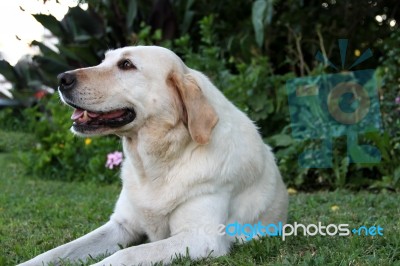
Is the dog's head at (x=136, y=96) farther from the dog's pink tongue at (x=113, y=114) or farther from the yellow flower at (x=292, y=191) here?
the yellow flower at (x=292, y=191)

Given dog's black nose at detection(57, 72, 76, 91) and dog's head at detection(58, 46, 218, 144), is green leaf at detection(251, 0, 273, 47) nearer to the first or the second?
dog's head at detection(58, 46, 218, 144)

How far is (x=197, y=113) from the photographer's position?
283 cm

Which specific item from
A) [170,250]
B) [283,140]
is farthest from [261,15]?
[170,250]

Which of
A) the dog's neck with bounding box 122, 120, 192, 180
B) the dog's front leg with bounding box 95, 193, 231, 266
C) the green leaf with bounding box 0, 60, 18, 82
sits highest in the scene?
the green leaf with bounding box 0, 60, 18, 82

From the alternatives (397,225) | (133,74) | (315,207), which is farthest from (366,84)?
(133,74)

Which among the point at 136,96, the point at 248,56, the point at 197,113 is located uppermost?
the point at 248,56

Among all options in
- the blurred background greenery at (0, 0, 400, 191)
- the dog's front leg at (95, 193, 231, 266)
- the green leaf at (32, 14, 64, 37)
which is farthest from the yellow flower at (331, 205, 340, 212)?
the green leaf at (32, 14, 64, 37)

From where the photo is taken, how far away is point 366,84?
5898 mm

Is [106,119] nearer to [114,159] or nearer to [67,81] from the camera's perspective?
[67,81]

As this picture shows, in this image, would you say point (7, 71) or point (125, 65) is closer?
point (125, 65)

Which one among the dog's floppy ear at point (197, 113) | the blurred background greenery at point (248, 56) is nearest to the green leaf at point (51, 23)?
the blurred background greenery at point (248, 56)

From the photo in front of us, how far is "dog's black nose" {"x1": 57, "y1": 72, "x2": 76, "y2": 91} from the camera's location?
2.85m

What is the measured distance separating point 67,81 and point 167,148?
0.61 metres

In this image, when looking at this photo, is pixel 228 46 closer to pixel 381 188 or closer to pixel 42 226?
pixel 381 188
